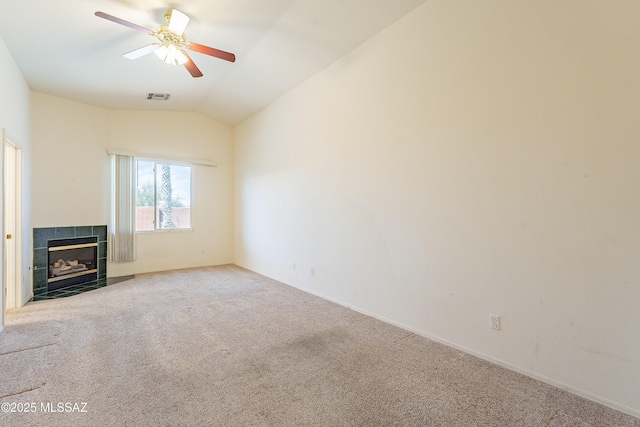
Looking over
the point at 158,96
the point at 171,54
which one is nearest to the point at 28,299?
the point at 158,96

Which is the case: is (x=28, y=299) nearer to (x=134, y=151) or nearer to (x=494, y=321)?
(x=134, y=151)

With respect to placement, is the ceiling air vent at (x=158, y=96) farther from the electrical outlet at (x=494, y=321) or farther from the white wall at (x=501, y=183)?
the electrical outlet at (x=494, y=321)

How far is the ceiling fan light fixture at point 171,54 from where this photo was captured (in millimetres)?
2966

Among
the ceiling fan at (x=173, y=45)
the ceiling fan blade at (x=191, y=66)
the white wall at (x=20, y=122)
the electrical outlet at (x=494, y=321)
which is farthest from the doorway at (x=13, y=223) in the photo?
the electrical outlet at (x=494, y=321)

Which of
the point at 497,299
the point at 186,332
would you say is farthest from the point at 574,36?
the point at 186,332

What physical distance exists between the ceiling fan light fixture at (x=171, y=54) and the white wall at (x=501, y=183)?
5.93 feet

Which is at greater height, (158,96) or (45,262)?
(158,96)

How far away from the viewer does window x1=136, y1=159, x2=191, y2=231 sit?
566 cm

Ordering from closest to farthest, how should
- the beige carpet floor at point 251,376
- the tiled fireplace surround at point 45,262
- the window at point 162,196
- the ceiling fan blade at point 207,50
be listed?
the beige carpet floor at point 251,376 → the ceiling fan blade at point 207,50 → the tiled fireplace surround at point 45,262 → the window at point 162,196

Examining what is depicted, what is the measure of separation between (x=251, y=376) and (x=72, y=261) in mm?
4405

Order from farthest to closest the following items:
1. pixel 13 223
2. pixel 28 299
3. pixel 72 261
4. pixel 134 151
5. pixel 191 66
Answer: pixel 134 151 → pixel 72 261 → pixel 28 299 → pixel 13 223 → pixel 191 66

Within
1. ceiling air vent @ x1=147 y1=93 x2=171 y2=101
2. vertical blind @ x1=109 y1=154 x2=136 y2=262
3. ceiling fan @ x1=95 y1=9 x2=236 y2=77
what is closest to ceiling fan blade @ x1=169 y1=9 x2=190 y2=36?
ceiling fan @ x1=95 y1=9 x2=236 y2=77

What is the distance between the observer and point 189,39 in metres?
3.43

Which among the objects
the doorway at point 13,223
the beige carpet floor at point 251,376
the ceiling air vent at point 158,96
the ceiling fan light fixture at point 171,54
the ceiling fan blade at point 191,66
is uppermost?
the ceiling air vent at point 158,96
